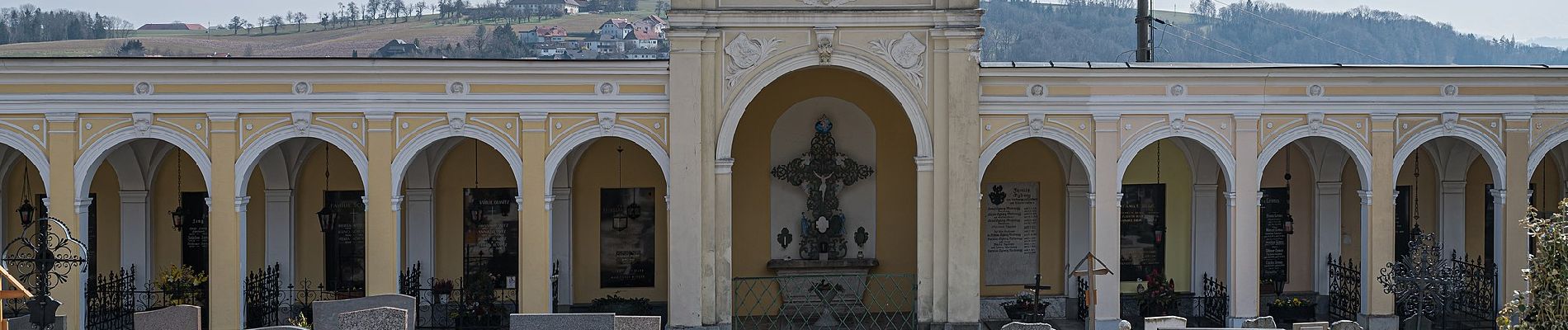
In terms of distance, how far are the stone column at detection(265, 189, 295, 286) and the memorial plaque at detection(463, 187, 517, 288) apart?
2475mm

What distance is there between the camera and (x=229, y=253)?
15008 mm

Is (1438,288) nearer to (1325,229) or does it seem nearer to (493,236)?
(1325,229)

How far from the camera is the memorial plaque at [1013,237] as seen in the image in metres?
18.0

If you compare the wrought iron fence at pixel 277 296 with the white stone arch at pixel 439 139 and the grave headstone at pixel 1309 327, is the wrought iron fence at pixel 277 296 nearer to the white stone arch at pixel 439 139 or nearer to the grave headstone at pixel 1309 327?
the white stone arch at pixel 439 139

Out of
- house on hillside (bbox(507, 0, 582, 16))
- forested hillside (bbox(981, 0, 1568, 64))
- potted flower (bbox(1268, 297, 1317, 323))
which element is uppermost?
house on hillside (bbox(507, 0, 582, 16))

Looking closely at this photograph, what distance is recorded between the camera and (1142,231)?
18.5 meters

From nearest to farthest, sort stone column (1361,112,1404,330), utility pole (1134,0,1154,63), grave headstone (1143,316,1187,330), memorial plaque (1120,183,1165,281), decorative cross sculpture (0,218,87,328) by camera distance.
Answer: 1. decorative cross sculpture (0,218,87,328)
2. grave headstone (1143,316,1187,330)
3. stone column (1361,112,1404,330)
4. memorial plaque (1120,183,1165,281)
5. utility pole (1134,0,1154,63)

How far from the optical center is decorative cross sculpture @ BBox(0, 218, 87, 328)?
1156 centimetres

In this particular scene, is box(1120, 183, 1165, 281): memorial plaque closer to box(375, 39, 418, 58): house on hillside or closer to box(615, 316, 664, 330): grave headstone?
box(615, 316, 664, 330): grave headstone

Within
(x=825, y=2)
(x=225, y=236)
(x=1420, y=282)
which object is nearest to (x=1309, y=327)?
(x=1420, y=282)

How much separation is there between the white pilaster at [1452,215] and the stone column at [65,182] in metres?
19.0

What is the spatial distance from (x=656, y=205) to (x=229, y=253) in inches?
235

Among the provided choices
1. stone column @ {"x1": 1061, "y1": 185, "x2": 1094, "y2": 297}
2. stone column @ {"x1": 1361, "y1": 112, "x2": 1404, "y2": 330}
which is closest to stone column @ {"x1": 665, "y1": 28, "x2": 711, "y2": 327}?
stone column @ {"x1": 1061, "y1": 185, "x2": 1094, "y2": 297}

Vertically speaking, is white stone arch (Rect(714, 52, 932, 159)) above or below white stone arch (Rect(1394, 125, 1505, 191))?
above
